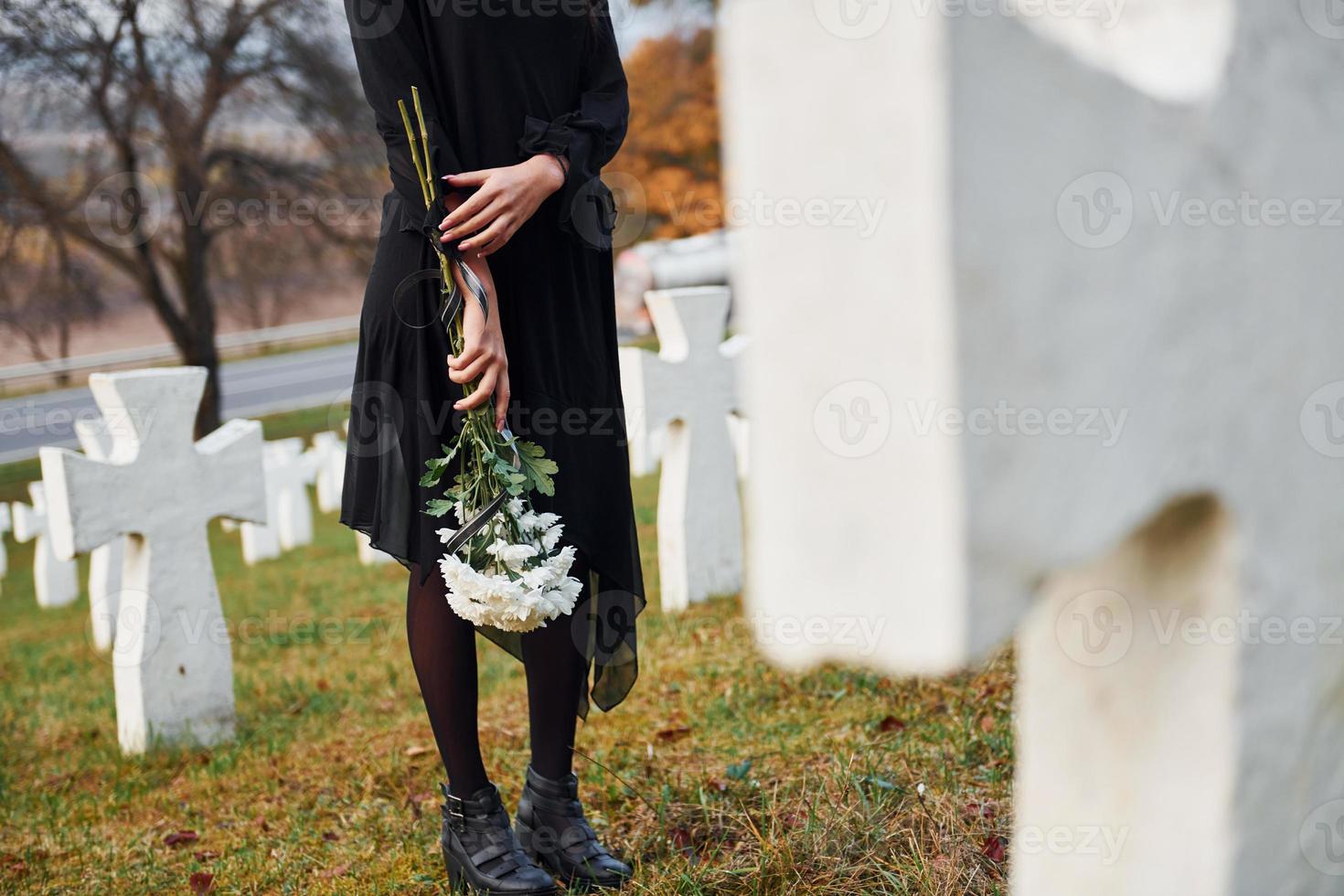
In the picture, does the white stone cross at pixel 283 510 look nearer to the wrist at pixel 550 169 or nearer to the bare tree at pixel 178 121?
the bare tree at pixel 178 121

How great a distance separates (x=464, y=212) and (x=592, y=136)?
1.14ft

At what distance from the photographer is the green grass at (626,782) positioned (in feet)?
7.54

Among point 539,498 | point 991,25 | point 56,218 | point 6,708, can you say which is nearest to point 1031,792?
point 991,25

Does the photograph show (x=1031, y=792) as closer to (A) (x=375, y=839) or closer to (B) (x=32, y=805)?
(A) (x=375, y=839)

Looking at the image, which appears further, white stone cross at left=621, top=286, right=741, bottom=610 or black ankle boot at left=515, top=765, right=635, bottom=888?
white stone cross at left=621, top=286, right=741, bottom=610

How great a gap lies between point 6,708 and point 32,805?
6.74 ft

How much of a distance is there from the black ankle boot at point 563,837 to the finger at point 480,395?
0.77 metres

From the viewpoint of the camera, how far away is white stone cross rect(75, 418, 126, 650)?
5.42 metres

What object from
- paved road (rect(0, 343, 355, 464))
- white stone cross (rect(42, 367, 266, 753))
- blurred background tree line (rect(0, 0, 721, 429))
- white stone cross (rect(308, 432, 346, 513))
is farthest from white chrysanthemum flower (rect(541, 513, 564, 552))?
paved road (rect(0, 343, 355, 464))

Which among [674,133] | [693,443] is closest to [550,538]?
[693,443]

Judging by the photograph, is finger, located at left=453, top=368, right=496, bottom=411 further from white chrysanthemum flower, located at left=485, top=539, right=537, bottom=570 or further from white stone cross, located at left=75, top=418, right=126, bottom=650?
white stone cross, located at left=75, top=418, right=126, bottom=650

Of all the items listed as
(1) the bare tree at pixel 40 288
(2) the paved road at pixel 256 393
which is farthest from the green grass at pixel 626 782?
(2) the paved road at pixel 256 393

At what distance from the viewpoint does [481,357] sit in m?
2.13

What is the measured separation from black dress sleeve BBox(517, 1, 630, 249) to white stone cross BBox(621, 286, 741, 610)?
2.49 meters
